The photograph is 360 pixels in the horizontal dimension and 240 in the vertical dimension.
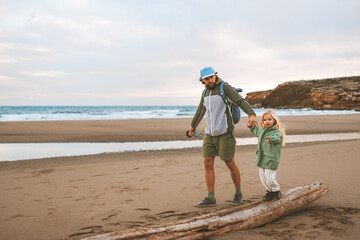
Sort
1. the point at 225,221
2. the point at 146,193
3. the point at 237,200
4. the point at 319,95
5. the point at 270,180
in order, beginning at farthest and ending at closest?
the point at 319,95 → the point at 146,193 → the point at 237,200 → the point at 270,180 → the point at 225,221

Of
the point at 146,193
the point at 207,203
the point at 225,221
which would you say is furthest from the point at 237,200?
the point at 146,193

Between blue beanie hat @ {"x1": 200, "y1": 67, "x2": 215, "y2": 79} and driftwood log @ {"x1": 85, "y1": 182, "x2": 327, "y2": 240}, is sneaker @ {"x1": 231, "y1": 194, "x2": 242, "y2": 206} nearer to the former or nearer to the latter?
driftwood log @ {"x1": 85, "y1": 182, "x2": 327, "y2": 240}

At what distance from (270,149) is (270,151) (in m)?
0.03

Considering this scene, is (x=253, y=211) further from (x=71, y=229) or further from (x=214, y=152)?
(x=71, y=229)

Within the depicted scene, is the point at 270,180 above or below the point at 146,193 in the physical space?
above

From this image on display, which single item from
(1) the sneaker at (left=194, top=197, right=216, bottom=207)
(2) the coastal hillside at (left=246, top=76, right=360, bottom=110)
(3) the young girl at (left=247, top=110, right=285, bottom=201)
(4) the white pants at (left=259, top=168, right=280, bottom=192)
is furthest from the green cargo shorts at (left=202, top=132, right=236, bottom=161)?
(2) the coastal hillside at (left=246, top=76, right=360, bottom=110)

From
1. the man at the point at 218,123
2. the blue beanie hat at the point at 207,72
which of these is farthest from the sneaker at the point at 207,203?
the blue beanie hat at the point at 207,72

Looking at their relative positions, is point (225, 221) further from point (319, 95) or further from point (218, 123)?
point (319, 95)

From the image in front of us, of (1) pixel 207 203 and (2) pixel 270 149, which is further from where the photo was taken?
(1) pixel 207 203

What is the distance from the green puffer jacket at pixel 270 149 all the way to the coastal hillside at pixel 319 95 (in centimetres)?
5109

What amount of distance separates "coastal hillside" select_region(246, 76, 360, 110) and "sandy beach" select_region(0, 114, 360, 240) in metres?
46.7

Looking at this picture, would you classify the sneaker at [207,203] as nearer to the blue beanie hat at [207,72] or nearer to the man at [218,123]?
the man at [218,123]

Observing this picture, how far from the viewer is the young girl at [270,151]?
374 cm

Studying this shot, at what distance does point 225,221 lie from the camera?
3.42 m
